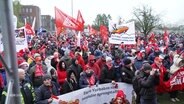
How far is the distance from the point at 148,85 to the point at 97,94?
1.81 metres

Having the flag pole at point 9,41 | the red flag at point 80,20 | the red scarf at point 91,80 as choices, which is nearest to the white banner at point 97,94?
the red scarf at point 91,80

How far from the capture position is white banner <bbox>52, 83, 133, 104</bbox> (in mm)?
7383

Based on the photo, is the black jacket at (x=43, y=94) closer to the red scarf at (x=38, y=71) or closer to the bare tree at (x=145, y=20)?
the red scarf at (x=38, y=71)

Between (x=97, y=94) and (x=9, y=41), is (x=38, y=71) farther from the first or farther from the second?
(x=9, y=41)

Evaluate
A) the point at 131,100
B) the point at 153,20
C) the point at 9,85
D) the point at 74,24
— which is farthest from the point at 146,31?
the point at 9,85

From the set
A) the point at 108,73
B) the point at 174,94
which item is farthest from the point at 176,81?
the point at 108,73

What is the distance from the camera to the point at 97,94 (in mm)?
8086

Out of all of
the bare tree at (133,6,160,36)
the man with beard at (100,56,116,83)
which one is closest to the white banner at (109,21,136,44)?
the man with beard at (100,56,116,83)

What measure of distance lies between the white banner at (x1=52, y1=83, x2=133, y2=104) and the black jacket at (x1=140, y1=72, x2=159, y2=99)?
1304mm

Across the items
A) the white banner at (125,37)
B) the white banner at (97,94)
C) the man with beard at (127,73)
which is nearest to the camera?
the white banner at (97,94)

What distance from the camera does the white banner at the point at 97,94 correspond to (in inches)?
291

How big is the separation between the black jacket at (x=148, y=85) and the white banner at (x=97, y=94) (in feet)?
4.28

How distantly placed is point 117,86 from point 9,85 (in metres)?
6.87

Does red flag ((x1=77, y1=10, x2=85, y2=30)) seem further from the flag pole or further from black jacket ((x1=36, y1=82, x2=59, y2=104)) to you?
the flag pole
